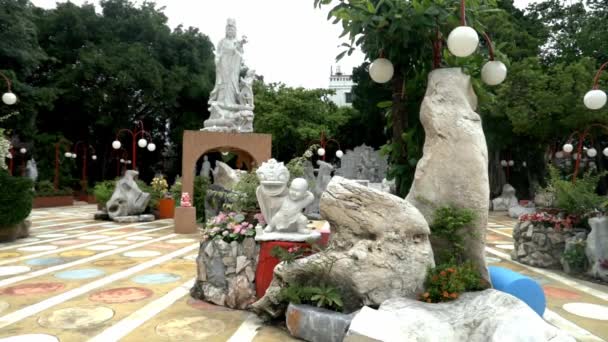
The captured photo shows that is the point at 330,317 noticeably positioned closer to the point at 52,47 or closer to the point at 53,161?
the point at 53,161

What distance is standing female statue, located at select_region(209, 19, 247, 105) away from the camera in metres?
13.1

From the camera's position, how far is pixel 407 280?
4.13m

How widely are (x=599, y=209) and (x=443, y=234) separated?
4.61 meters

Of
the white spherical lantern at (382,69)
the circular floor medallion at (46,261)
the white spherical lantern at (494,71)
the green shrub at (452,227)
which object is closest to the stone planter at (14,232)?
the circular floor medallion at (46,261)

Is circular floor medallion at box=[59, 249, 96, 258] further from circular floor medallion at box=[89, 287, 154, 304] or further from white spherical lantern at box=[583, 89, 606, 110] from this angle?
white spherical lantern at box=[583, 89, 606, 110]

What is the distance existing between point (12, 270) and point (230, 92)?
7.62m

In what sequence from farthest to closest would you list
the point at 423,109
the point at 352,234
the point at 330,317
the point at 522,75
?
the point at 522,75, the point at 423,109, the point at 352,234, the point at 330,317

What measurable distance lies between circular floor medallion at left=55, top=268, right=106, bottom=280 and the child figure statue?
3.18 meters

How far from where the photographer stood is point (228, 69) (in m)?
13.1

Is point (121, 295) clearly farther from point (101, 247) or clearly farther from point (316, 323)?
point (101, 247)

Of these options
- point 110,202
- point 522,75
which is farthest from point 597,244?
point 110,202

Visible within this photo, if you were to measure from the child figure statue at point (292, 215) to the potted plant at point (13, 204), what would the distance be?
729 cm

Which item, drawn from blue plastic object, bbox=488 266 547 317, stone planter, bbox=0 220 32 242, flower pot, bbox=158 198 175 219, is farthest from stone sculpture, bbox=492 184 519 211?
stone planter, bbox=0 220 32 242

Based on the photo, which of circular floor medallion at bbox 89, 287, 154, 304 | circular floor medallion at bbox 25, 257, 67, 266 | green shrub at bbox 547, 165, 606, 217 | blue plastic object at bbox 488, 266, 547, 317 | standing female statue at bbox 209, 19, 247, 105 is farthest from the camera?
standing female statue at bbox 209, 19, 247, 105
